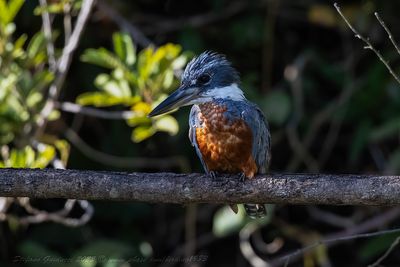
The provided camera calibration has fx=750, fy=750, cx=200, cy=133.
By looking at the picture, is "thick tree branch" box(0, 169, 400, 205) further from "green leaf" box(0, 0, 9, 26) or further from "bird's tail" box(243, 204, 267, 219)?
"green leaf" box(0, 0, 9, 26)

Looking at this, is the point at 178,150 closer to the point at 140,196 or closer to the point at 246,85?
the point at 246,85

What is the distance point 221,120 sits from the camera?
148 inches

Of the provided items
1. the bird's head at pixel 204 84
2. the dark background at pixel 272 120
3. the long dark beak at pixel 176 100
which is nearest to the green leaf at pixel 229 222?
the dark background at pixel 272 120

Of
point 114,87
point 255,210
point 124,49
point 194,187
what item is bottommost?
point 255,210

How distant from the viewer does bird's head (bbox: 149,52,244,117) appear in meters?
3.88

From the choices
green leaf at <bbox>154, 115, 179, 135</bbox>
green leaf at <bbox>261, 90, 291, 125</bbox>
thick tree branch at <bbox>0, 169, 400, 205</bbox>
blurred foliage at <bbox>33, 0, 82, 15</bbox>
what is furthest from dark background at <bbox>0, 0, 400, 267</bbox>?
thick tree branch at <bbox>0, 169, 400, 205</bbox>

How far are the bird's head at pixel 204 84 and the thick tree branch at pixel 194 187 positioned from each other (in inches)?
34.7

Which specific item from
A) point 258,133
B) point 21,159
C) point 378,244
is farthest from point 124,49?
point 378,244

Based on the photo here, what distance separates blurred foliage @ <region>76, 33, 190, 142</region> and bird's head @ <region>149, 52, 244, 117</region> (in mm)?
169

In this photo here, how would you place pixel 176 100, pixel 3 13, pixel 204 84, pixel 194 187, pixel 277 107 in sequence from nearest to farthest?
pixel 194 187 → pixel 176 100 → pixel 204 84 → pixel 3 13 → pixel 277 107

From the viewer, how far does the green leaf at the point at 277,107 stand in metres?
4.89

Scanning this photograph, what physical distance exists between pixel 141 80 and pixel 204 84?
353 millimetres

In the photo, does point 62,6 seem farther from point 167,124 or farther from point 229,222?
point 229,222

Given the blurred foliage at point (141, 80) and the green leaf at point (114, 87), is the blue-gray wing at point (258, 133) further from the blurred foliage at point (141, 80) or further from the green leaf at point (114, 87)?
the green leaf at point (114, 87)
